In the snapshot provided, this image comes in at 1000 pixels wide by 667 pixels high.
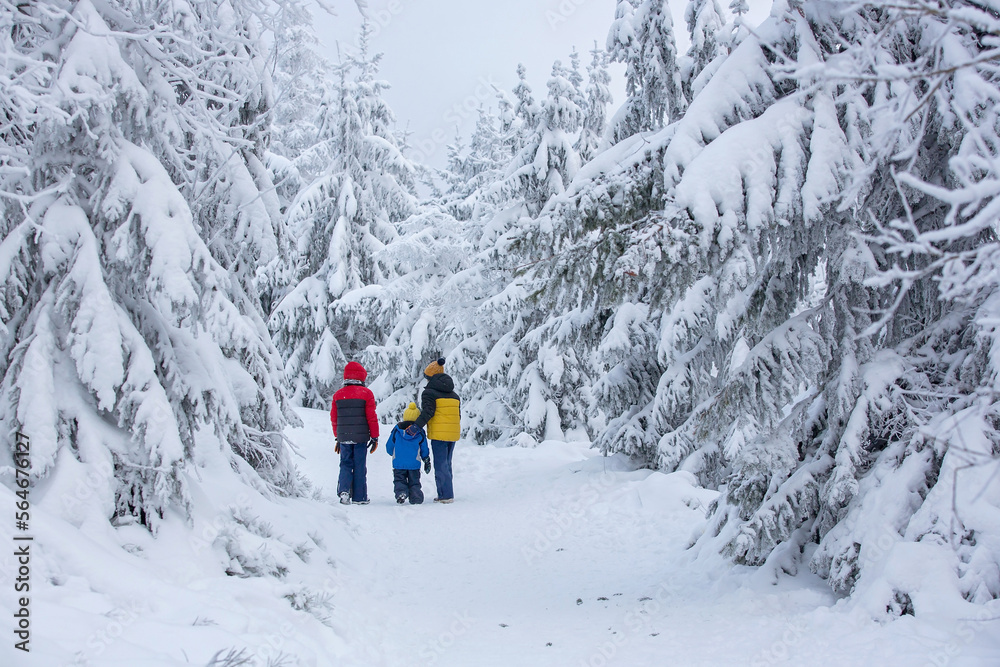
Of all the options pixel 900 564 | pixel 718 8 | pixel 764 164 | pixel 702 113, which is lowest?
pixel 900 564

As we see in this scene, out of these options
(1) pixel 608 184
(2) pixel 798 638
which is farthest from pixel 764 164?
(2) pixel 798 638

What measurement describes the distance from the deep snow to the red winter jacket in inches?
69.2

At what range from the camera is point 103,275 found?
191 inches

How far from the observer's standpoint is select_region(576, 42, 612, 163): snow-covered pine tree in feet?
55.2

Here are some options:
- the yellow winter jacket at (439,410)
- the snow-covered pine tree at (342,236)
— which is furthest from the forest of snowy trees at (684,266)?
the snow-covered pine tree at (342,236)

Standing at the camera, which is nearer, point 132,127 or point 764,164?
point 764,164

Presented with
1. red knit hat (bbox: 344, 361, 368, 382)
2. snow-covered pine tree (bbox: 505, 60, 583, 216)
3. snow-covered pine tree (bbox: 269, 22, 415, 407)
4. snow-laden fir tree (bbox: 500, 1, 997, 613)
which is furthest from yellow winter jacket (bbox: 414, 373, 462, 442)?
snow-covered pine tree (bbox: 269, 22, 415, 407)

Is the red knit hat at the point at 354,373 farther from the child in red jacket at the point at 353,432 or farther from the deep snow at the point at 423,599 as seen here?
the deep snow at the point at 423,599

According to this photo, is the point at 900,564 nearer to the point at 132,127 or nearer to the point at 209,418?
the point at 209,418

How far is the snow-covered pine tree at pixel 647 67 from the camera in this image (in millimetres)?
11438

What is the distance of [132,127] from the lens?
520 cm

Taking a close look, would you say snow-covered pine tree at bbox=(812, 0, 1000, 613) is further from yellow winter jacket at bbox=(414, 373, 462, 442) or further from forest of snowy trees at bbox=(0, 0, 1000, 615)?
yellow winter jacket at bbox=(414, 373, 462, 442)

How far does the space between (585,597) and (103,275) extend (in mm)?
4684

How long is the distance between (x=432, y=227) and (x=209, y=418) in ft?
46.4
